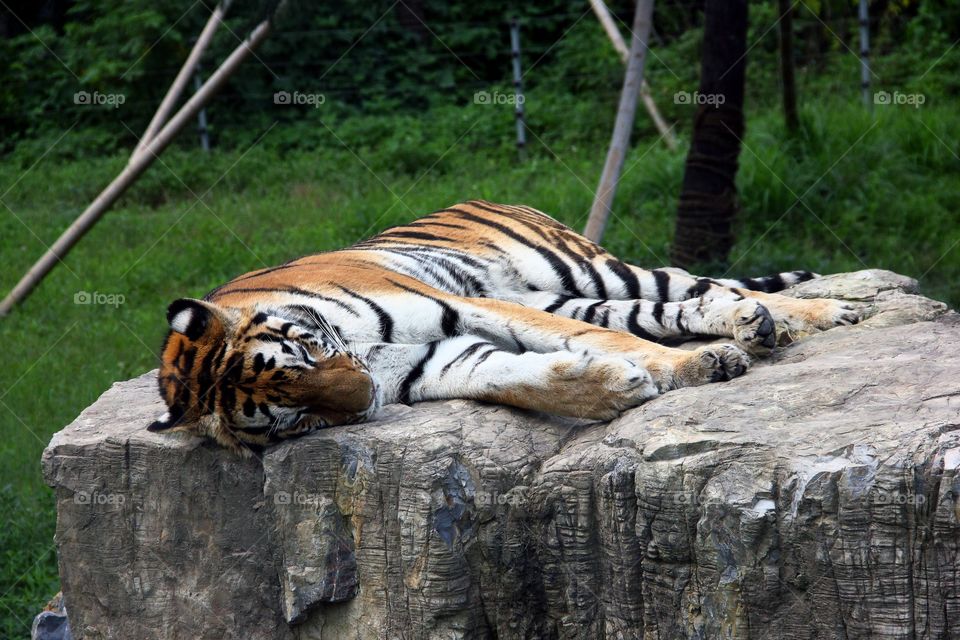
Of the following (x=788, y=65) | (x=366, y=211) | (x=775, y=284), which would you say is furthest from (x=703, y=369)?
(x=788, y=65)

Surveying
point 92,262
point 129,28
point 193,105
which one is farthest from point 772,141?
point 129,28

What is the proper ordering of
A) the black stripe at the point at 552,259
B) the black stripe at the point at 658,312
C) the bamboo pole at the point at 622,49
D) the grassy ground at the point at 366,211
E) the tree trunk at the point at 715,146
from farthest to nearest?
1. the bamboo pole at the point at 622,49
2. the grassy ground at the point at 366,211
3. the tree trunk at the point at 715,146
4. the black stripe at the point at 552,259
5. the black stripe at the point at 658,312

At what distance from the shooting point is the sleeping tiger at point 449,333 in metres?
3.16

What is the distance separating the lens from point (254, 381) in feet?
10.3

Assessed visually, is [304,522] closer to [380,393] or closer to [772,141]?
[380,393]

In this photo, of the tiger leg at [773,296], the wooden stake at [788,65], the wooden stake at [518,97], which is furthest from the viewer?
the wooden stake at [518,97]

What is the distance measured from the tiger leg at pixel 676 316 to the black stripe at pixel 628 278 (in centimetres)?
11

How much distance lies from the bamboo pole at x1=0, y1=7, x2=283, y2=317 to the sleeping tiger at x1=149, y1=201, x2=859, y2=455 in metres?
2.37

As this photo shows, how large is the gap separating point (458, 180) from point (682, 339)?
5535 mm

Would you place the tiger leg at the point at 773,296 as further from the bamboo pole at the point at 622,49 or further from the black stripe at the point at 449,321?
the bamboo pole at the point at 622,49

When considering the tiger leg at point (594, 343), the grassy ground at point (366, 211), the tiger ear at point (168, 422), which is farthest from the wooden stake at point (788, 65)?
the tiger ear at point (168, 422)

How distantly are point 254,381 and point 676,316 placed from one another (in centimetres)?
165

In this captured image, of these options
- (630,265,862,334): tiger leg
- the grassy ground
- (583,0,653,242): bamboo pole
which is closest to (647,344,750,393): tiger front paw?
(630,265,862,334): tiger leg

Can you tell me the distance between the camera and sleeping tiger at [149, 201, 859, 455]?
3158mm
